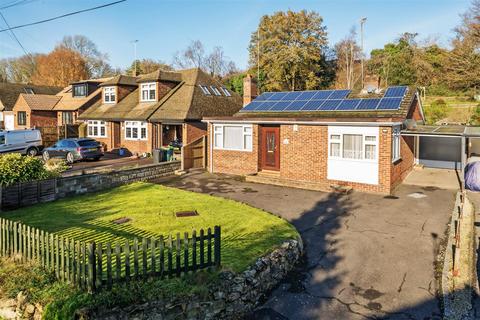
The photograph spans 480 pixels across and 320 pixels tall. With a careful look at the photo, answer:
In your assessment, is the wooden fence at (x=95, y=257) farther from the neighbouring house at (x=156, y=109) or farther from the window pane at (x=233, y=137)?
the neighbouring house at (x=156, y=109)

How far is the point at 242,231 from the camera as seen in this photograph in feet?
34.2

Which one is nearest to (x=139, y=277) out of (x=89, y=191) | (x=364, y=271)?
(x=364, y=271)

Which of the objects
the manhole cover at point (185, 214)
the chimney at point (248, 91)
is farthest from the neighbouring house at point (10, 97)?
the manhole cover at point (185, 214)

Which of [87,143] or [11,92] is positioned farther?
[11,92]

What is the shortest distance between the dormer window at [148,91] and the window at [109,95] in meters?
4.03

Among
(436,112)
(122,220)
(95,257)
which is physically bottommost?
(122,220)

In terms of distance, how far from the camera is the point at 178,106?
27.7m

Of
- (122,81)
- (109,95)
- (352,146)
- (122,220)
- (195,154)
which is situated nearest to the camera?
(122,220)

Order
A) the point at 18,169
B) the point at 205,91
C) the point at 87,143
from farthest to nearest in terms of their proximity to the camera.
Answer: the point at 205,91 < the point at 87,143 < the point at 18,169

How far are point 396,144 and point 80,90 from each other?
108ft

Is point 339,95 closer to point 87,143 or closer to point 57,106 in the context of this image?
A: point 87,143

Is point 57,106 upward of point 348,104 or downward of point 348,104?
upward

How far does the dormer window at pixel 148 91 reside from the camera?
29862 millimetres

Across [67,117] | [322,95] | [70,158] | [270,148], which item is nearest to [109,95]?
[67,117]
